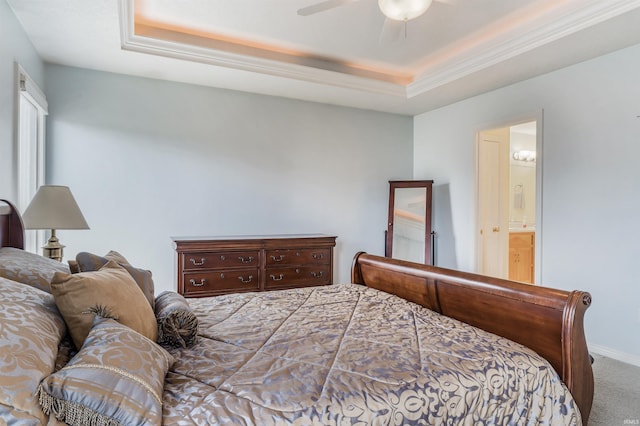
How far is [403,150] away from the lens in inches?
216

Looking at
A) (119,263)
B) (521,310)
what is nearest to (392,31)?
(521,310)

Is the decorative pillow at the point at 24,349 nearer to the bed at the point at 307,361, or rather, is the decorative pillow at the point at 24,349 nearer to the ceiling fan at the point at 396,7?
the bed at the point at 307,361

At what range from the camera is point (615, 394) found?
2539 millimetres

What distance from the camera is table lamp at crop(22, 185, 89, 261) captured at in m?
2.40

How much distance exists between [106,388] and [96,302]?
0.48 m

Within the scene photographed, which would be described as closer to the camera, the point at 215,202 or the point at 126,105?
the point at 126,105

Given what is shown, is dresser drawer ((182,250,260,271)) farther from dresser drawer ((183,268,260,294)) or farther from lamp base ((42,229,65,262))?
lamp base ((42,229,65,262))

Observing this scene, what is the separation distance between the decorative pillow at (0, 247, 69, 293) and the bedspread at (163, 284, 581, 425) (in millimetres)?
684

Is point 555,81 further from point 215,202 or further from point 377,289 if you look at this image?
point 215,202

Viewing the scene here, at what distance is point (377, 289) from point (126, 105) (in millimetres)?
3093

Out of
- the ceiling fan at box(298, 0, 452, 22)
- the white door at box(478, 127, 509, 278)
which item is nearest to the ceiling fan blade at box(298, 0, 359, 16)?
the ceiling fan at box(298, 0, 452, 22)

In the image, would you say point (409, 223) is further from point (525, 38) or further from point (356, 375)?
point (356, 375)

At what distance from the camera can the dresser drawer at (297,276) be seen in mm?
4102

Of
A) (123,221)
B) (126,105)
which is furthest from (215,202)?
(126,105)
